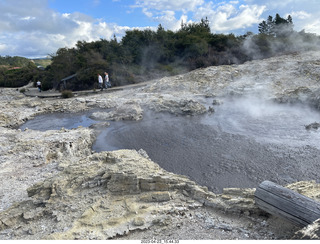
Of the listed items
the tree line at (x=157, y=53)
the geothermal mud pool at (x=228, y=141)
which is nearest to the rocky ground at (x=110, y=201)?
the geothermal mud pool at (x=228, y=141)

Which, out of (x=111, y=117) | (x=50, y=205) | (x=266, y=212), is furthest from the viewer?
(x=111, y=117)

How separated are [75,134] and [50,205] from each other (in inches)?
191

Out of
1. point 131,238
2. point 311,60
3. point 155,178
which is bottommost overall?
point 131,238

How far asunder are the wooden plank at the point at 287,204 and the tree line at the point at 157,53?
1798cm

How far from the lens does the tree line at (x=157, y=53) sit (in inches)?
812

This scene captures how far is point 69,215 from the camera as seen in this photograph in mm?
3666

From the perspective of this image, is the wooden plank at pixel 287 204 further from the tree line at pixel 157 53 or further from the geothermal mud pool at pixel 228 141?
the tree line at pixel 157 53

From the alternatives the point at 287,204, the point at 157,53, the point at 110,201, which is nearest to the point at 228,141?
the point at 287,204

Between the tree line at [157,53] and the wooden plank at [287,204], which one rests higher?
the tree line at [157,53]

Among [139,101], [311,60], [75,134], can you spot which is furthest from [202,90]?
[75,134]

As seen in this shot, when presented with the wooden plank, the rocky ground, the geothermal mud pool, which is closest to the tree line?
the geothermal mud pool

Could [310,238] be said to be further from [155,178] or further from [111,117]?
[111,117]

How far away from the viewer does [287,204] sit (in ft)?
9.84

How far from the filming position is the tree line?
67.7 ft
